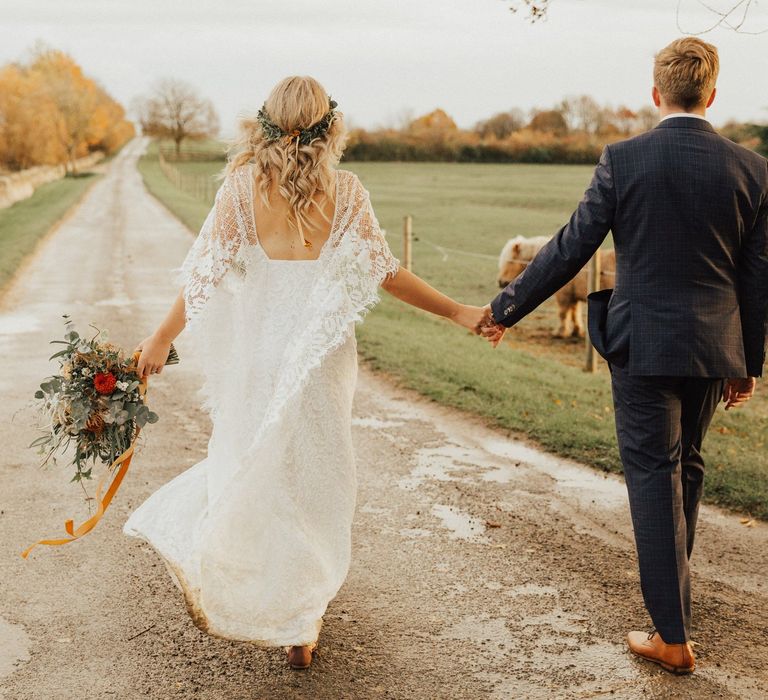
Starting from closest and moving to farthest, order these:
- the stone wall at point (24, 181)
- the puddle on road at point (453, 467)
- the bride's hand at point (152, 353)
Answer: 1. the bride's hand at point (152, 353)
2. the puddle on road at point (453, 467)
3. the stone wall at point (24, 181)

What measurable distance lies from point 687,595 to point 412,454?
3255 millimetres

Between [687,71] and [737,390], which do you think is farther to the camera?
[737,390]

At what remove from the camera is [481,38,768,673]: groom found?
358 cm

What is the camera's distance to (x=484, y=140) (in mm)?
78875

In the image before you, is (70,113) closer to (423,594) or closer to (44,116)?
(44,116)

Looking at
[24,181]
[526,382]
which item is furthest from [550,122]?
[526,382]

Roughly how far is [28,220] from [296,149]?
2805 centimetres

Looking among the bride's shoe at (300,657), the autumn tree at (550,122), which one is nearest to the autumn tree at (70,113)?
the autumn tree at (550,122)

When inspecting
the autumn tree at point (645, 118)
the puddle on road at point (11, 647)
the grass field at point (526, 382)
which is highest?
the autumn tree at point (645, 118)

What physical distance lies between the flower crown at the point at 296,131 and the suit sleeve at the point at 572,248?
108 cm

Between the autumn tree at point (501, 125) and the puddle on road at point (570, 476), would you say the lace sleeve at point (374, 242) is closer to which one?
the puddle on road at point (570, 476)

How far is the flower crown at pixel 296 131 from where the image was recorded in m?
3.57

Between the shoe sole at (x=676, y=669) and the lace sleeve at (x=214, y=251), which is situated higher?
the lace sleeve at (x=214, y=251)

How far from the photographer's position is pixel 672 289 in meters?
3.60
